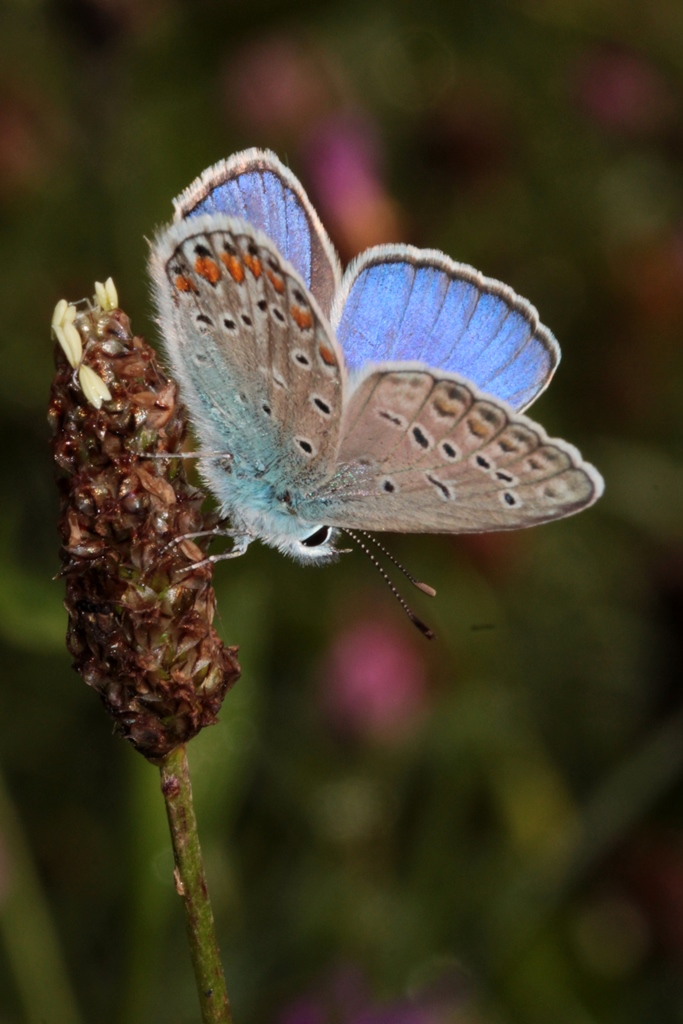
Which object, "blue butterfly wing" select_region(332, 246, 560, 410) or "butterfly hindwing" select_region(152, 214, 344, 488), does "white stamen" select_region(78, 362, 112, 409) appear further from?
"blue butterfly wing" select_region(332, 246, 560, 410)

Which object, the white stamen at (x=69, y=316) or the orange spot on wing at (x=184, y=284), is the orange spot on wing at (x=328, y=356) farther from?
the white stamen at (x=69, y=316)

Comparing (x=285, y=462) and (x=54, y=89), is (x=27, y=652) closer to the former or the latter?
(x=285, y=462)

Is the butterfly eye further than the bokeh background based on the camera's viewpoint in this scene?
No

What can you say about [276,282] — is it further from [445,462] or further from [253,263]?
[445,462]

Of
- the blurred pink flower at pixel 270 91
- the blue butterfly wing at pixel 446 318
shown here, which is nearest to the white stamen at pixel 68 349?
the blue butterfly wing at pixel 446 318

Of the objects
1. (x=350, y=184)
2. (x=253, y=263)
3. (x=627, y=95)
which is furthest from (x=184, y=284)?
(x=627, y=95)

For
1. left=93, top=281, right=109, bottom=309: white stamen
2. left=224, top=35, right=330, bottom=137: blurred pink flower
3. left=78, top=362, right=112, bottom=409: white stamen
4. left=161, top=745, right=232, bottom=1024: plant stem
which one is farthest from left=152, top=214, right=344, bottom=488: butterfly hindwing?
left=224, top=35, right=330, bottom=137: blurred pink flower
